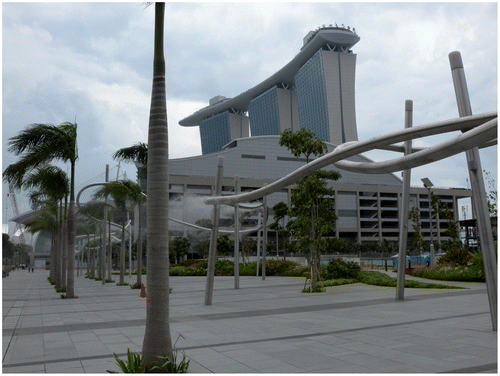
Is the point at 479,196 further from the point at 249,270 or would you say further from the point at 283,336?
the point at 249,270

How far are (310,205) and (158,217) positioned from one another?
16235 millimetres

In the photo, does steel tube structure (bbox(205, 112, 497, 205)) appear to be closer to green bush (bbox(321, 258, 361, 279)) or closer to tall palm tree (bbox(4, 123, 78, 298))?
tall palm tree (bbox(4, 123, 78, 298))

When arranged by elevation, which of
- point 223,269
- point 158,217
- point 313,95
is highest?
point 313,95

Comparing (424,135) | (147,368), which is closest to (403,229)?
(424,135)

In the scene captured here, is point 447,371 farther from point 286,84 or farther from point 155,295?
point 286,84

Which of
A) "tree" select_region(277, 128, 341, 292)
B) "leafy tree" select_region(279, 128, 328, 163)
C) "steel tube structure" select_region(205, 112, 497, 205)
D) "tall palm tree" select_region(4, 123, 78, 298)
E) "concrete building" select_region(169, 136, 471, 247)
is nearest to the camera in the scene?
"steel tube structure" select_region(205, 112, 497, 205)

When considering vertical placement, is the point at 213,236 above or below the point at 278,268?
above

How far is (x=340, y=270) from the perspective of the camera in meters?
25.8

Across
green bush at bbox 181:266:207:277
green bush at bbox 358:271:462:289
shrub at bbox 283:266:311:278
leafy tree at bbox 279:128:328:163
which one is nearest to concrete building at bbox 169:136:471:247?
green bush at bbox 181:266:207:277

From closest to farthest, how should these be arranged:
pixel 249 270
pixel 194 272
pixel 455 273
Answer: pixel 455 273 < pixel 249 270 < pixel 194 272

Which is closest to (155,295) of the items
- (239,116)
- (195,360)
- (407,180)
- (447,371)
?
(195,360)

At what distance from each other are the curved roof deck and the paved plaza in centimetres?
11704

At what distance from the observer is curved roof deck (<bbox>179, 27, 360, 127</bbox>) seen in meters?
124

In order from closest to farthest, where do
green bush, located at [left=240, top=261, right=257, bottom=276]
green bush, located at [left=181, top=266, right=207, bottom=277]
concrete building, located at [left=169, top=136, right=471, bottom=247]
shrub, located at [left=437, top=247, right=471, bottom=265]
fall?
shrub, located at [left=437, top=247, right=471, bottom=265] < green bush, located at [left=240, top=261, right=257, bottom=276] < green bush, located at [left=181, top=266, right=207, bottom=277] < concrete building, located at [left=169, top=136, right=471, bottom=247]
